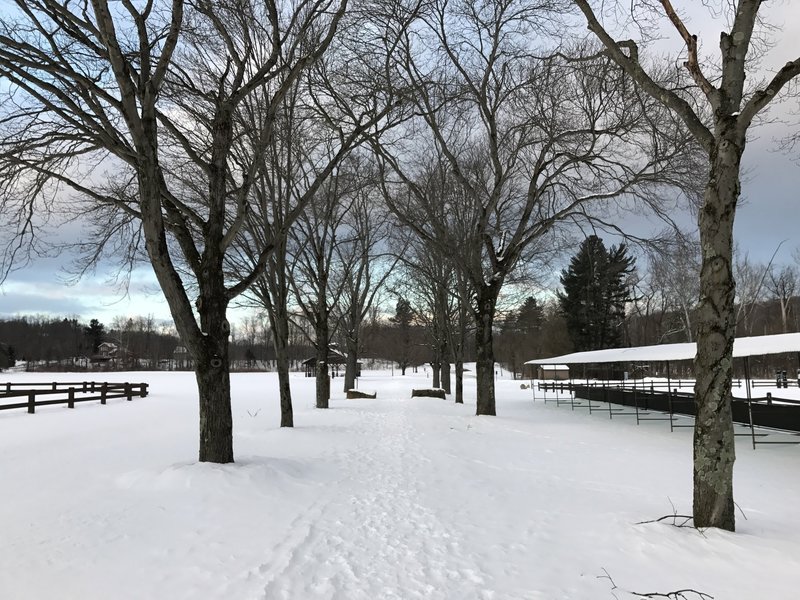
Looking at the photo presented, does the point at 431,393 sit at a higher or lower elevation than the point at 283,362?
lower

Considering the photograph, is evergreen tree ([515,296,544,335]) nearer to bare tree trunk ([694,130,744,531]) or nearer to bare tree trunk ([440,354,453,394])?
bare tree trunk ([440,354,453,394])

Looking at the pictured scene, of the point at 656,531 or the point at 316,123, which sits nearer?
the point at 656,531

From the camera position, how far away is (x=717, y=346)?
15.4 feet

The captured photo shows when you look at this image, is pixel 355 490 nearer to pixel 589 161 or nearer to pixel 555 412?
pixel 589 161

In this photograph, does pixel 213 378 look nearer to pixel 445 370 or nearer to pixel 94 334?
pixel 445 370

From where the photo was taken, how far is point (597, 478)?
7.68 meters

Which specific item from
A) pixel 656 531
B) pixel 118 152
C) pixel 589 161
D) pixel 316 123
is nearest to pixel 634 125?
pixel 589 161

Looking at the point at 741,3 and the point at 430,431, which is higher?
the point at 741,3

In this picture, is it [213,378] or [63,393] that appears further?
[63,393]

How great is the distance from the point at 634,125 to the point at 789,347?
6.36 metres

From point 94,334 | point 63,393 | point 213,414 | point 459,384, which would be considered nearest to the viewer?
point 213,414

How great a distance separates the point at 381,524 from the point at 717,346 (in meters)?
3.78

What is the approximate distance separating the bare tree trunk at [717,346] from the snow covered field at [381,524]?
0.35 metres

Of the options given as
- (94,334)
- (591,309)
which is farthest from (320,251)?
(94,334)
